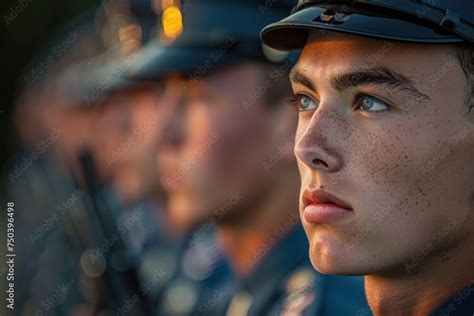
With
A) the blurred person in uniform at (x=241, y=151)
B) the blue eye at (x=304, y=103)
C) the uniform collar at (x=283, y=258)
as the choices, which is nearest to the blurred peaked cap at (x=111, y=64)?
the blurred person in uniform at (x=241, y=151)

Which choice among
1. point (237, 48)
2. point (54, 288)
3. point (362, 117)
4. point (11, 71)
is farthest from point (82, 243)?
point (362, 117)

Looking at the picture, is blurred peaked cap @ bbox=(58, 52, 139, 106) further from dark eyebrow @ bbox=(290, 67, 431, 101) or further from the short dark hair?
the short dark hair

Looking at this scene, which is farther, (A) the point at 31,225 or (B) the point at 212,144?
(A) the point at 31,225

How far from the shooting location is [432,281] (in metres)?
1.89

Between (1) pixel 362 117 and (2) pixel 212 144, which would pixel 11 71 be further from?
(1) pixel 362 117

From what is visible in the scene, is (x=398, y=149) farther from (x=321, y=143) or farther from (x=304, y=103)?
(x=304, y=103)

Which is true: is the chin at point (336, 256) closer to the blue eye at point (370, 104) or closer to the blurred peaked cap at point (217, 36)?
the blue eye at point (370, 104)

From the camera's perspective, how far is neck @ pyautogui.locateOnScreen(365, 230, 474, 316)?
6.16 feet

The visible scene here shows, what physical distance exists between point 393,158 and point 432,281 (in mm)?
270

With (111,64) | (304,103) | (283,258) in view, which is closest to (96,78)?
(111,64)

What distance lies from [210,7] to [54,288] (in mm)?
2016

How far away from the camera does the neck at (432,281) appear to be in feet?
6.16

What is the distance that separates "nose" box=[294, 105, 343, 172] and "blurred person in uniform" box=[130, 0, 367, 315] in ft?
4.37

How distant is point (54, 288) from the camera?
16.4 feet
